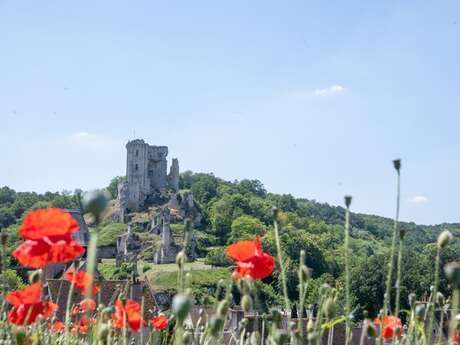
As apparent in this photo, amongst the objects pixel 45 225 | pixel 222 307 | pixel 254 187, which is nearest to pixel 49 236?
pixel 45 225

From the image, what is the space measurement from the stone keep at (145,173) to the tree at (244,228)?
1242 centimetres

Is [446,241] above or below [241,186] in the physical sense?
below

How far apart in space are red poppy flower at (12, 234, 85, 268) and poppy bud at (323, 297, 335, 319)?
0.96 m

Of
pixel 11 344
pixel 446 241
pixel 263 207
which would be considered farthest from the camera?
pixel 263 207

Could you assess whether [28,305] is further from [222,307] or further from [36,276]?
[222,307]

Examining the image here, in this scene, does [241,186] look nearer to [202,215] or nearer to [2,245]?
[202,215]

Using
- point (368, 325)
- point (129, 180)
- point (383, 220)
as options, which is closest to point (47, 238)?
point (368, 325)

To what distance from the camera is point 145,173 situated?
10544 cm

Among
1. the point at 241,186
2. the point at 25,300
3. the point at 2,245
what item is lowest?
the point at 25,300

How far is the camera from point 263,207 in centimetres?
12312

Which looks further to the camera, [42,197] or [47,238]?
[42,197]

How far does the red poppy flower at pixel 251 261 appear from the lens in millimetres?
2947

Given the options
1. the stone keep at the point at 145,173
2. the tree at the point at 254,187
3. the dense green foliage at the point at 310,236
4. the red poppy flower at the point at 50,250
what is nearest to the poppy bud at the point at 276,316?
the red poppy flower at the point at 50,250

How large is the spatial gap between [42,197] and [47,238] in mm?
130006
